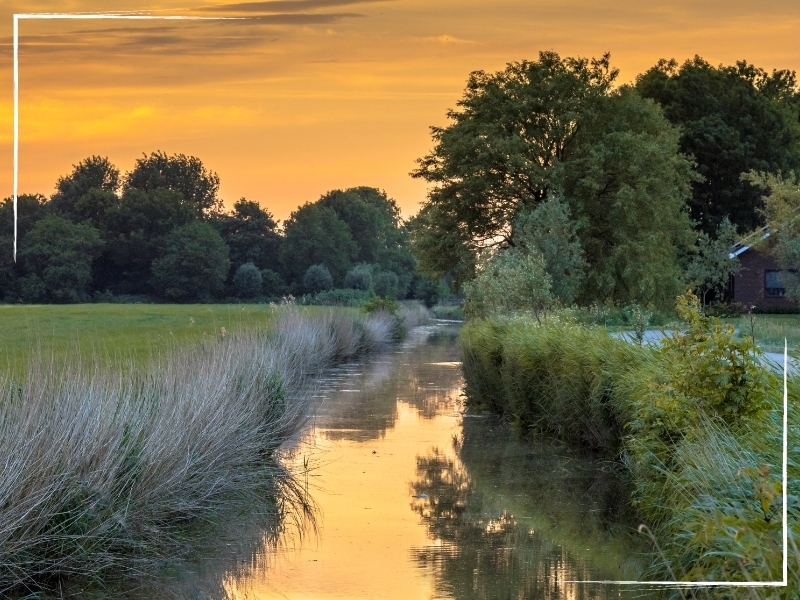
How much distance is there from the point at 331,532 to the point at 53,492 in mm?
3315

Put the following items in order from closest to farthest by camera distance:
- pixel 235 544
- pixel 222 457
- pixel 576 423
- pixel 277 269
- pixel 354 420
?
pixel 235 544
pixel 222 457
pixel 576 423
pixel 354 420
pixel 277 269

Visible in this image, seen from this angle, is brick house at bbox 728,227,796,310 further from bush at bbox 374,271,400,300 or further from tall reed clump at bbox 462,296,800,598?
tall reed clump at bbox 462,296,800,598

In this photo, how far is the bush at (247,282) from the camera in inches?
3051

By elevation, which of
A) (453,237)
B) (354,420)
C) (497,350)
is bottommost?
(354,420)

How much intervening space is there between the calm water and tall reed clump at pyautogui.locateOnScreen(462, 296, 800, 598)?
0.54 metres

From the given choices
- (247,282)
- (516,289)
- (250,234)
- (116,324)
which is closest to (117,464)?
(516,289)

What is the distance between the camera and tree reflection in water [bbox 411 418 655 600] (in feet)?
28.7

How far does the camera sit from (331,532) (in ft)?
34.8

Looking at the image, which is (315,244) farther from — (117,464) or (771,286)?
(117,464)

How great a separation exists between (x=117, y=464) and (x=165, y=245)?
222ft

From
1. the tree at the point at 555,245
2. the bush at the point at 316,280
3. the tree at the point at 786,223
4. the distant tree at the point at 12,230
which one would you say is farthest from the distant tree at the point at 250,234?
the tree at the point at 555,245

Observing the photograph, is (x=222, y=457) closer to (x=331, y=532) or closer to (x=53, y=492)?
(x=331, y=532)

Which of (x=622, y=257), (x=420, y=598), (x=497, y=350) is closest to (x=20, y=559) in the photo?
(x=420, y=598)

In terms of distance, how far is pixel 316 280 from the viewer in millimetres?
80250
